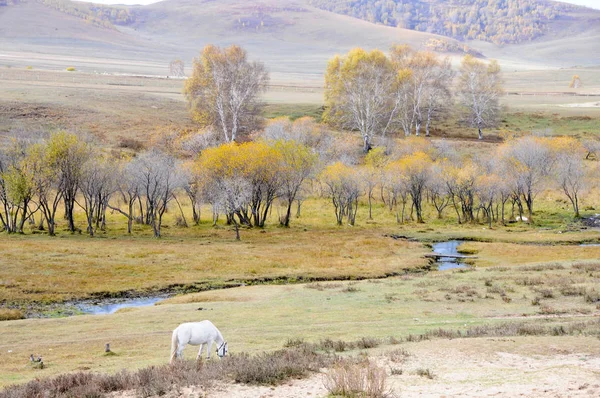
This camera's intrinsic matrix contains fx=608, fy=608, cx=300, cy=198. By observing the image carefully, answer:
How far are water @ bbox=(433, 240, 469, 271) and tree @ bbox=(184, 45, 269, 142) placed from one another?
1906 inches

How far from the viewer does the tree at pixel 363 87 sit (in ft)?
349

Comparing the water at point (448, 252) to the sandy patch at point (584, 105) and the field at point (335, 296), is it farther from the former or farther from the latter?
the sandy patch at point (584, 105)

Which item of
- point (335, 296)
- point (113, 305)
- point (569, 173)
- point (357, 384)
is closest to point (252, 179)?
point (113, 305)

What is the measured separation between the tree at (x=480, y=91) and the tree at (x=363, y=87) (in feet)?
68.2

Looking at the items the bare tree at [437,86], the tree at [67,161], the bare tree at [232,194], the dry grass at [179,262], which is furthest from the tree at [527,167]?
the tree at [67,161]

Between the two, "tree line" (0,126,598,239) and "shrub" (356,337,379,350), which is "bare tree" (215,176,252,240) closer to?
"tree line" (0,126,598,239)

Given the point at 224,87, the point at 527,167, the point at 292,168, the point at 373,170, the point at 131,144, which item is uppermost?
the point at 224,87

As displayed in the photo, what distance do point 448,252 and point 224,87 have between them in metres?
57.4

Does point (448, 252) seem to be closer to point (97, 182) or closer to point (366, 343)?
point (97, 182)

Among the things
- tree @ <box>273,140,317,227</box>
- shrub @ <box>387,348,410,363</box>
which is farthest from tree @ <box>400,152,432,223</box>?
shrub @ <box>387,348,410,363</box>

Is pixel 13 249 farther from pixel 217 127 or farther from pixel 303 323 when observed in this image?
pixel 217 127

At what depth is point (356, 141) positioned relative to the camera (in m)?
108

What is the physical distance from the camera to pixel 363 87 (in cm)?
10569

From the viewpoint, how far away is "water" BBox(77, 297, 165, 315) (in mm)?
36122
